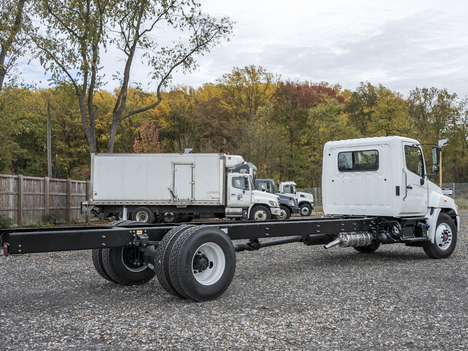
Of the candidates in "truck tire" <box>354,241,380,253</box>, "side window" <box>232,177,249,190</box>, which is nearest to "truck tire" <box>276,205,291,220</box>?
"side window" <box>232,177,249,190</box>

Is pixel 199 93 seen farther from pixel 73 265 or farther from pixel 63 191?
pixel 73 265

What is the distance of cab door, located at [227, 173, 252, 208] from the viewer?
67.2ft

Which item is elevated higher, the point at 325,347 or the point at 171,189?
the point at 171,189

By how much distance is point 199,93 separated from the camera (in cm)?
5384

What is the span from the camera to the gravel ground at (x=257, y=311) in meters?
4.47

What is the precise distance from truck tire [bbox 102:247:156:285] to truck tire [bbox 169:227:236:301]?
139 centimetres

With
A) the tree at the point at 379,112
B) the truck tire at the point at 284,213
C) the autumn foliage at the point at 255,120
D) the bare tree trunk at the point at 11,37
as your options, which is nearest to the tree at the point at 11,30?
the bare tree trunk at the point at 11,37

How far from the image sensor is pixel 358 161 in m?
9.79

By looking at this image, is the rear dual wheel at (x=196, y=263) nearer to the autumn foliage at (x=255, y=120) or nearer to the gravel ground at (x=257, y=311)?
the gravel ground at (x=257, y=311)

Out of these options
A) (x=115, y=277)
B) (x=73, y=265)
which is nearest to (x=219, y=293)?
(x=115, y=277)

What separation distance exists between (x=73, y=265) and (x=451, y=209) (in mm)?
8232

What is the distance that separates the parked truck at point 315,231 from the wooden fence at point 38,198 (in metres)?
11.5

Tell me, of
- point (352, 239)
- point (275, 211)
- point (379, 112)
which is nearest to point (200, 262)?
point (352, 239)

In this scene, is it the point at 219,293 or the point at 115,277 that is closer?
the point at 219,293
